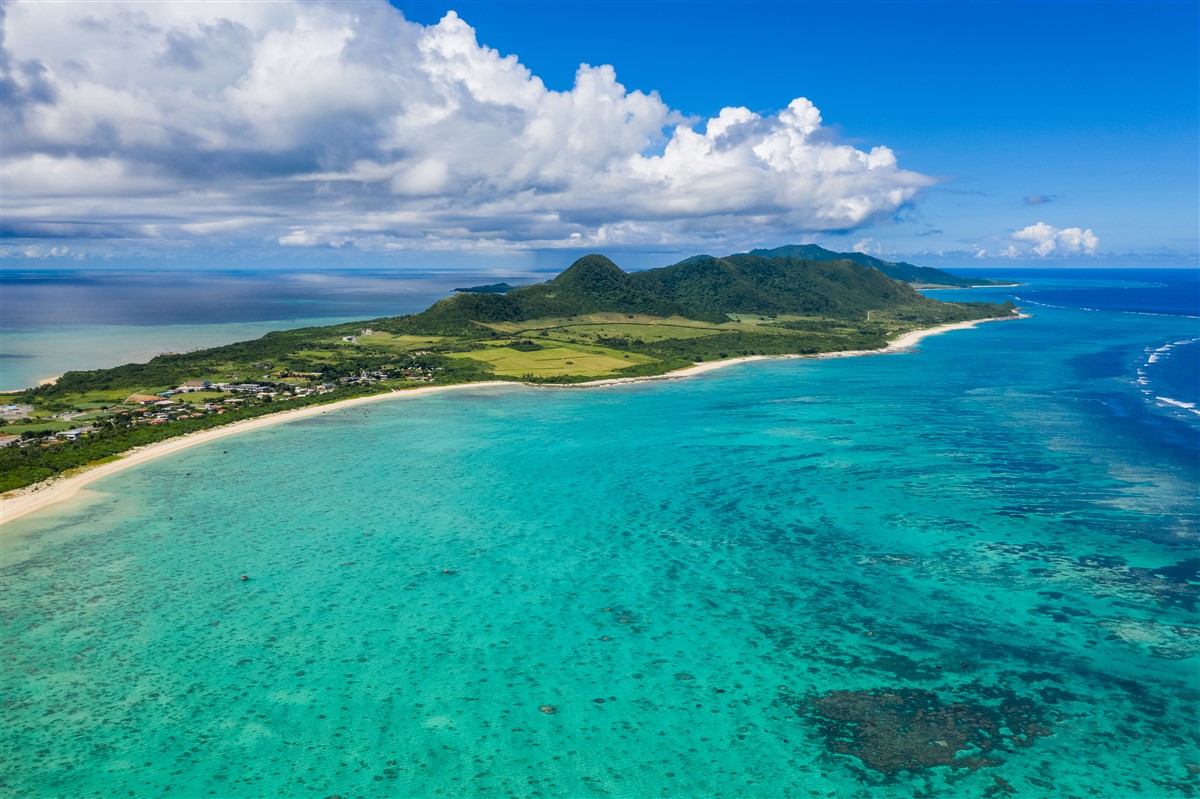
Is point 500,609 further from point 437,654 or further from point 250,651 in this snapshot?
point 250,651

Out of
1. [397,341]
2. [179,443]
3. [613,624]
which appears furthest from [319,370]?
[613,624]

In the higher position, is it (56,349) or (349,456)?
(56,349)

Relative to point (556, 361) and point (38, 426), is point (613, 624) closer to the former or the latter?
point (38, 426)

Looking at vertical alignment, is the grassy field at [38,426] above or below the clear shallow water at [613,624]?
above

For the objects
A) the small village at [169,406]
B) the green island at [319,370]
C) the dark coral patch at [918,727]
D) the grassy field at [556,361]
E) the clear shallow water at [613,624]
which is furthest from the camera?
the grassy field at [556,361]

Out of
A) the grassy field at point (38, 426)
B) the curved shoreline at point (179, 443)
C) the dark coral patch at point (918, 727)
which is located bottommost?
the dark coral patch at point (918, 727)

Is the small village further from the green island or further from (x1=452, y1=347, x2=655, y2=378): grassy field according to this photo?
(x1=452, y1=347, x2=655, y2=378): grassy field

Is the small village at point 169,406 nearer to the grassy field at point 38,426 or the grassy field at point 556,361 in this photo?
the grassy field at point 38,426

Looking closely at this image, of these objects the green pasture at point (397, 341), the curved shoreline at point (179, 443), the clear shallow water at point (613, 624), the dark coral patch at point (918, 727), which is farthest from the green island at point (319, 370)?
the dark coral patch at point (918, 727)

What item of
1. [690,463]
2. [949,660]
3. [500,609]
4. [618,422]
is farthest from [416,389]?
[949,660]
